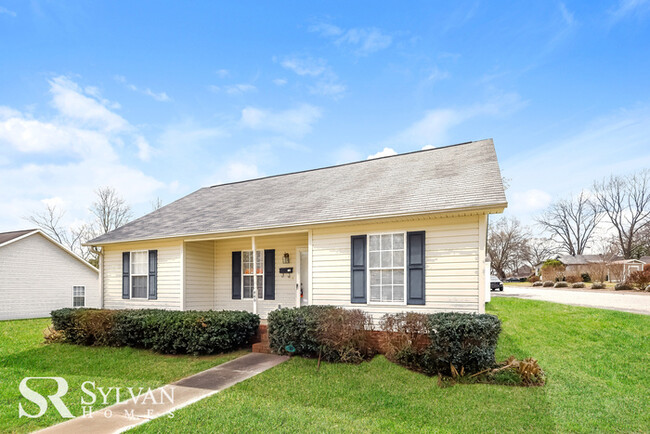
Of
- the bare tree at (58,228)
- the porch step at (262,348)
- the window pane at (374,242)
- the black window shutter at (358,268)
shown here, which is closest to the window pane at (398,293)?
the black window shutter at (358,268)

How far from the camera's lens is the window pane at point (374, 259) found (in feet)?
27.5

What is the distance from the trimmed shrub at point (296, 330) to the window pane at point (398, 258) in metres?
1.69

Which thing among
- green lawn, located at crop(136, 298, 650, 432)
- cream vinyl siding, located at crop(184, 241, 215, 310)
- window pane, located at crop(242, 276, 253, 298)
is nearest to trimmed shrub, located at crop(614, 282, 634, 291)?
green lawn, located at crop(136, 298, 650, 432)

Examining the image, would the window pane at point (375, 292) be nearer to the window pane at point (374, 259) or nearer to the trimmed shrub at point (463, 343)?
the window pane at point (374, 259)

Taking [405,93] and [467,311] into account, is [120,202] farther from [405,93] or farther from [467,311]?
[467,311]

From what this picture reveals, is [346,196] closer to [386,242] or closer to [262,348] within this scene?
[386,242]

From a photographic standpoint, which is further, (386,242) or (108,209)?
(108,209)

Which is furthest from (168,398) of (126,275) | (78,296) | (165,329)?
(78,296)

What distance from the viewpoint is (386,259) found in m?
8.29

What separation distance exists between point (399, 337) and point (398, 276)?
1413 millimetres

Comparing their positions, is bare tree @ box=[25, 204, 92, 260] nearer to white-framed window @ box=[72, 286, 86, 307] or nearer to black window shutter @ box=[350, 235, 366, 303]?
white-framed window @ box=[72, 286, 86, 307]

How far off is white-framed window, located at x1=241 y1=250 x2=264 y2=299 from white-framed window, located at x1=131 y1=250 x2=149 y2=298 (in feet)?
9.89

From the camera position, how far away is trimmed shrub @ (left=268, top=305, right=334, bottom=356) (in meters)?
7.70

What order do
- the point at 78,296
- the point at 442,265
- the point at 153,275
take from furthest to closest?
the point at 78,296 → the point at 153,275 → the point at 442,265
